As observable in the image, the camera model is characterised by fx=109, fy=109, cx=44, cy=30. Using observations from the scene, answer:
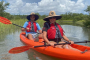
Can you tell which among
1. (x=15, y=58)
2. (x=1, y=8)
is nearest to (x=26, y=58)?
(x=15, y=58)

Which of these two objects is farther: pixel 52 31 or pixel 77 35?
pixel 77 35

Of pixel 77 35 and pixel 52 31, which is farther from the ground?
pixel 52 31

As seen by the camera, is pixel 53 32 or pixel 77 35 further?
pixel 77 35

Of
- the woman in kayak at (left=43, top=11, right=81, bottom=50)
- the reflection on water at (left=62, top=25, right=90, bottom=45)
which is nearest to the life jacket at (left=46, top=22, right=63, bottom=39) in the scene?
the woman in kayak at (left=43, top=11, right=81, bottom=50)

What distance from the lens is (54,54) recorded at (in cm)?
299

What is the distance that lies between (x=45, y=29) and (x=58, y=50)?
747mm

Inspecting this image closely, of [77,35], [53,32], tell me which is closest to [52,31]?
[53,32]

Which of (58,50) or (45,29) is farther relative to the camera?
(45,29)

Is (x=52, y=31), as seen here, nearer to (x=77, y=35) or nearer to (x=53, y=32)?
(x=53, y=32)

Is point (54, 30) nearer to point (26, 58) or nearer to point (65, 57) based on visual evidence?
point (65, 57)

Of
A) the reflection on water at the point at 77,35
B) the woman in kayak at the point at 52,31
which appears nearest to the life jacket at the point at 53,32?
the woman in kayak at the point at 52,31

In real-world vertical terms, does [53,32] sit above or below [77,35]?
above

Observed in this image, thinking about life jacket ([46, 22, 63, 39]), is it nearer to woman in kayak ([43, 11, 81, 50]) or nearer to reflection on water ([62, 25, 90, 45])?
woman in kayak ([43, 11, 81, 50])

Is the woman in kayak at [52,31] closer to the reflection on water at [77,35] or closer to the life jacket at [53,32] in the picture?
the life jacket at [53,32]
